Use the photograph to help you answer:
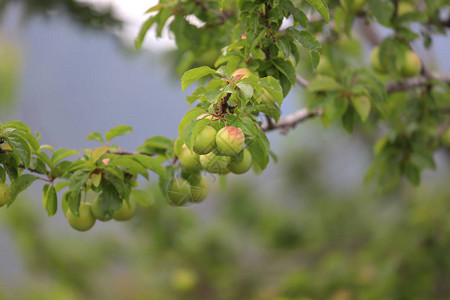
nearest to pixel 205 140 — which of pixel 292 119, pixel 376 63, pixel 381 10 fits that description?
pixel 292 119

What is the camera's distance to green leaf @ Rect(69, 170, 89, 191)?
63cm

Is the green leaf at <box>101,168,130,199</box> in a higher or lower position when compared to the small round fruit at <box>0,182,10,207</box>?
higher

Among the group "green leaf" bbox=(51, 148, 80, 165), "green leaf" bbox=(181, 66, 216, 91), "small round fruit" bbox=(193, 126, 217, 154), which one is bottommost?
"small round fruit" bbox=(193, 126, 217, 154)

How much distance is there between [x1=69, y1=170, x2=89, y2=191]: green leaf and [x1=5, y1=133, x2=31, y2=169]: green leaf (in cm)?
7

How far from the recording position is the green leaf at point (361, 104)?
89 centimetres

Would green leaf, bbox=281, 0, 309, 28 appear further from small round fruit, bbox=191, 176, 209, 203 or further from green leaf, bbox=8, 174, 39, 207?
green leaf, bbox=8, 174, 39, 207

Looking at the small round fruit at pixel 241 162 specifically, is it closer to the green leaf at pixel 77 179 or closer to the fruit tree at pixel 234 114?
the fruit tree at pixel 234 114

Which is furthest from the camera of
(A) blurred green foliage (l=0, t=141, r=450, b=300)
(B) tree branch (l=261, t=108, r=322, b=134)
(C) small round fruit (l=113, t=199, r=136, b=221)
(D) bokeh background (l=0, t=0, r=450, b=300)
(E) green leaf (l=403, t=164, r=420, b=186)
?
(A) blurred green foliage (l=0, t=141, r=450, b=300)

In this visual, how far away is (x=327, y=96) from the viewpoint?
3.05 feet

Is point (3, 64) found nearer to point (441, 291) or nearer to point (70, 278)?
point (70, 278)

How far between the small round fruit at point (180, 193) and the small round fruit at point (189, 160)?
44mm

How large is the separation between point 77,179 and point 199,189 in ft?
0.66

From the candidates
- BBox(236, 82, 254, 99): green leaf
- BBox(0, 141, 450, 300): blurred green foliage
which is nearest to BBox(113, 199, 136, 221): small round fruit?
BBox(236, 82, 254, 99): green leaf

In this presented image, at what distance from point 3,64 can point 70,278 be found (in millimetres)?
1357
